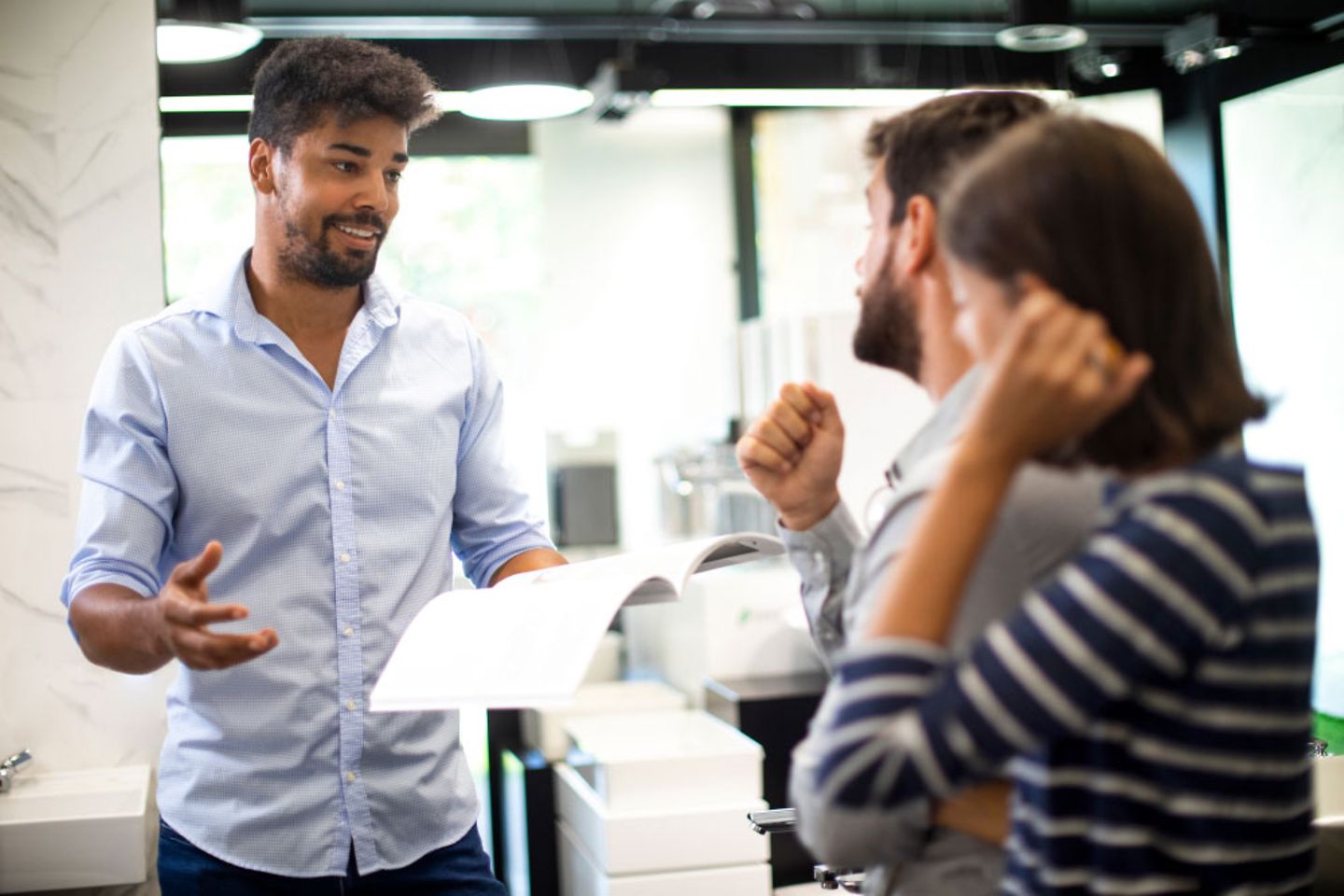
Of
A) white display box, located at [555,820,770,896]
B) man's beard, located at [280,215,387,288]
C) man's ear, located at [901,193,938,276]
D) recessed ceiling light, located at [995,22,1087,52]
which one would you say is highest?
recessed ceiling light, located at [995,22,1087,52]

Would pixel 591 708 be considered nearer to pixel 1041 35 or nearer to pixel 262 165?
pixel 262 165

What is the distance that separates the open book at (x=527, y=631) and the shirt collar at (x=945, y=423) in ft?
0.87

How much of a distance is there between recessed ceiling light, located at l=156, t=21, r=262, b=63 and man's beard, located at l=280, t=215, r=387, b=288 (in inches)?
104

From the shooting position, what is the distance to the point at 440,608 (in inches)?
53.1

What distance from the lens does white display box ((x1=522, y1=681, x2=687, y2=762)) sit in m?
3.64

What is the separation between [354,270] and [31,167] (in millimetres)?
1232

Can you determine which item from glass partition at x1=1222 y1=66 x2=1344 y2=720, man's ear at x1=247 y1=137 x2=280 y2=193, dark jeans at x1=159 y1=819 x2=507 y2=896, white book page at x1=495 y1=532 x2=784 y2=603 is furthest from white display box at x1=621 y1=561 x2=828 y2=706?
white book page at x1=495 y1=532 x2=784 y2=603

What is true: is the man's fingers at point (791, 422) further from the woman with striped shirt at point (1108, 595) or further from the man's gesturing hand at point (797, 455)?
the woman with striped shirt at point (1108, 595)

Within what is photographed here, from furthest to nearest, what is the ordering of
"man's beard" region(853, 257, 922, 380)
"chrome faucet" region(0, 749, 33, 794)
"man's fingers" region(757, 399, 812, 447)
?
"chrome faucet" region(0, 749, 33, 794) → "man's fingers" region(757, 399, 812, 447) → "man's beard" region(853, 257, 922, 380)

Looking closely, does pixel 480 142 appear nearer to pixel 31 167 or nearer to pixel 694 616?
pixel 694 616

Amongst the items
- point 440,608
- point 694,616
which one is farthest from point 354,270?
point 694,616

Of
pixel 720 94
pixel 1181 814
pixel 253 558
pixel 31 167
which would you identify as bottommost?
pixel 1181 814

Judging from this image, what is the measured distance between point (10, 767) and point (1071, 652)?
2.49 meters

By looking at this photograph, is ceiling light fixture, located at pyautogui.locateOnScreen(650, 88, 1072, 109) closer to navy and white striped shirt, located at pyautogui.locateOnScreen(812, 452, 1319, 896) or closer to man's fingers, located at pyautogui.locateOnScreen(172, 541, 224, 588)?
man's fingers, located at pyautogui.locateOnScreen(172, 541, 224, 588)
